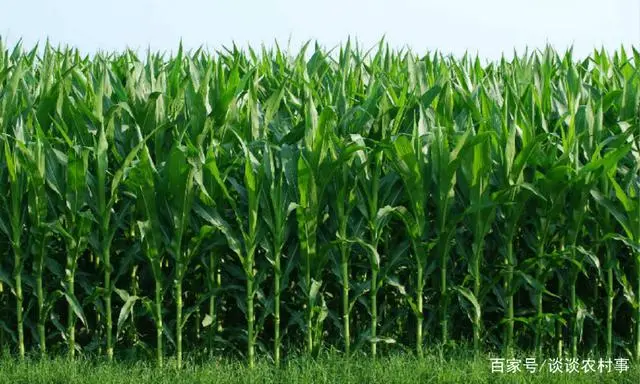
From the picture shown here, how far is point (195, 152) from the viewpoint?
173 inches

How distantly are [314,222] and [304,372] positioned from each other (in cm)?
70

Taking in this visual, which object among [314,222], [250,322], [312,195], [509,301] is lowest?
[250,322]

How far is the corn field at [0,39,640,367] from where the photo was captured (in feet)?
14.6

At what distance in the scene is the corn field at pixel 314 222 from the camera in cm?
445

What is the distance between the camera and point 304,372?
171 inches

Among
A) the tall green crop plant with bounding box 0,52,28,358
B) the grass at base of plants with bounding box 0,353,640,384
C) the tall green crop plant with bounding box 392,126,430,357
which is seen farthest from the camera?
the tall green crop plant with bounding box 0,52,28,358

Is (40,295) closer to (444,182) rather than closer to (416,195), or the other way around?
(416,195)

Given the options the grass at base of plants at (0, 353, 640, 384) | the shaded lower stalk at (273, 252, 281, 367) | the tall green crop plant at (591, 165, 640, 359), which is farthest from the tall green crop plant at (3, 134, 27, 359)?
the tall green crop plant at (591, 165, 640, 359)

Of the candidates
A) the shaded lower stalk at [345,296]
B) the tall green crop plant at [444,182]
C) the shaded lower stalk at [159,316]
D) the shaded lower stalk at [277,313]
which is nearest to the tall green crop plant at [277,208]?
the shaded lower stalk at [277,313]

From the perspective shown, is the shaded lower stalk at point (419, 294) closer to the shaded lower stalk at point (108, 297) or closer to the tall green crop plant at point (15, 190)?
the shaded lower stalk at point (108, 297)

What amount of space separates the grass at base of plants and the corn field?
4.4 inches

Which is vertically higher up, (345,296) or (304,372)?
(345,296)

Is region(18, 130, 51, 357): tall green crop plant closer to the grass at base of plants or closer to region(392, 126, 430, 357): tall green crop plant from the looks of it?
the grass at base of plants

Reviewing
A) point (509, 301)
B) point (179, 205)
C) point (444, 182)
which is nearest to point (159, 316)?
point (179, 205)
